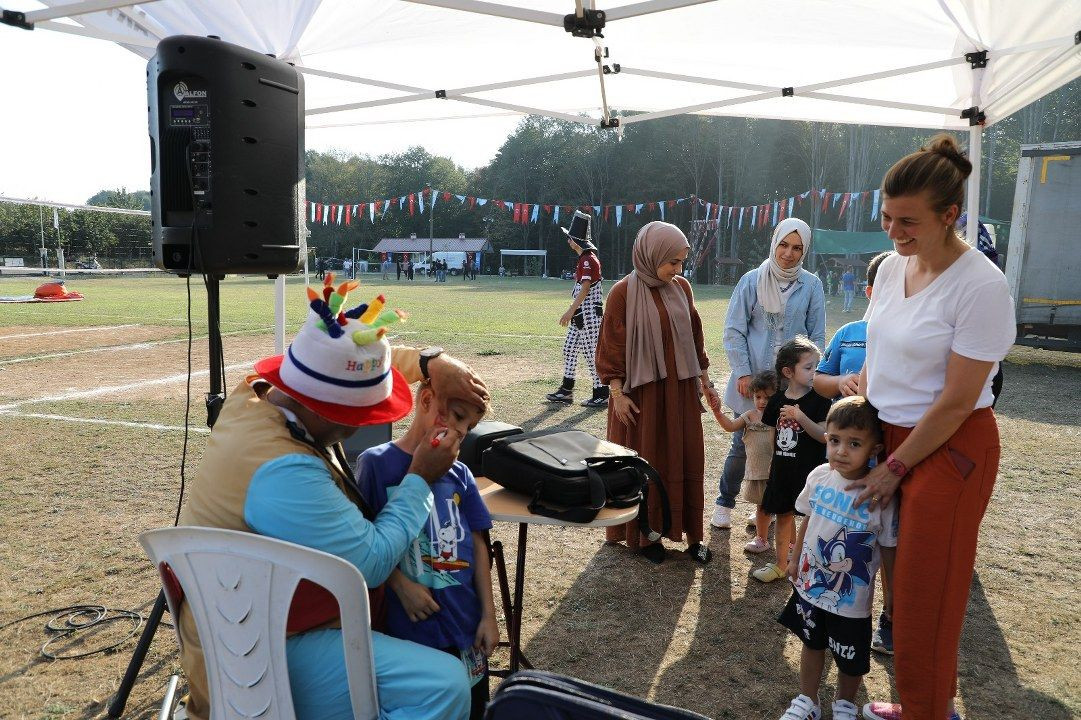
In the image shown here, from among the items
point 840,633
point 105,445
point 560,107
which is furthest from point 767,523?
point 105,445

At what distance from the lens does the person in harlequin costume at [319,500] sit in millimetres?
1666

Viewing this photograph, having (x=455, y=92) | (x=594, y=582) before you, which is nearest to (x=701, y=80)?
(x=455, y=92)

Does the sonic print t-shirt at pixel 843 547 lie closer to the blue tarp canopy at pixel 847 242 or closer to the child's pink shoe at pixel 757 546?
the child's pink shoe at pixel 757 546

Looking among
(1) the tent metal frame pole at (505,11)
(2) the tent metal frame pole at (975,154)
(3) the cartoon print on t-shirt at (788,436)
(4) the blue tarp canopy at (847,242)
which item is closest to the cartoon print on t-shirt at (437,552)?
(3) the cartoon print on t-shirt at (788,436)

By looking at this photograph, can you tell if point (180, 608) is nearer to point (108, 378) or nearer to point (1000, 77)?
point (1000, 77)

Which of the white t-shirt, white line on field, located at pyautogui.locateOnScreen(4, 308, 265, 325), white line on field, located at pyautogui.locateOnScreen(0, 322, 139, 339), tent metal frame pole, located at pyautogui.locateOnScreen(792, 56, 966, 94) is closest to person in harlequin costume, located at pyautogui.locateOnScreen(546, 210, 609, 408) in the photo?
tent metal frame pole, located at pyautogui.locateOnScreen(792, 56, 966, 94)

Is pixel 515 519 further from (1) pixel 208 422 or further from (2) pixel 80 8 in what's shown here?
(2) pixel 80 8

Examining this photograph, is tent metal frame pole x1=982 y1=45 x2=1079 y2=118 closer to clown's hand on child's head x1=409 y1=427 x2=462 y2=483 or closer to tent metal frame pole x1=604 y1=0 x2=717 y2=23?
tent metal frame pole x1=604 y1=0 x2=717 y2=23

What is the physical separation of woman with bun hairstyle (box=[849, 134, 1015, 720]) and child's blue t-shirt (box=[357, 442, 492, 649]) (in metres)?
1.34

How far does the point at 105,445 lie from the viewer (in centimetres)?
602

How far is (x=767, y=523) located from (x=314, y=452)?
3.13m

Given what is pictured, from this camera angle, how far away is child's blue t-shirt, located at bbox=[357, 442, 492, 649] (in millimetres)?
2053

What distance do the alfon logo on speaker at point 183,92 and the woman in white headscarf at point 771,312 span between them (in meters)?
2.83

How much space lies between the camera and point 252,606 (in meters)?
1.60
